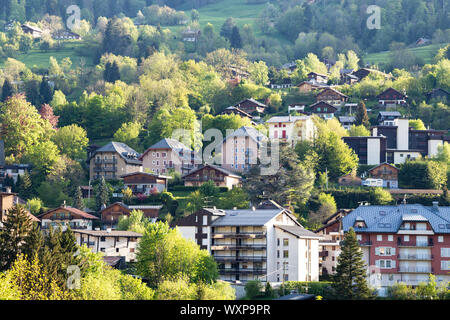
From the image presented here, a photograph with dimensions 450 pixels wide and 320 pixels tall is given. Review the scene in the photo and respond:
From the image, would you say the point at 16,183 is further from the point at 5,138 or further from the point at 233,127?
the point at 233,127

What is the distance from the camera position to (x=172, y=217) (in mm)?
96500

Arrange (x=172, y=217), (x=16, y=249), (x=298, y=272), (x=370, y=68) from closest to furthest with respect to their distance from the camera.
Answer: (x=16, y=249), (x=298, y=272), (x=172, y=217), (x=370, y=68)

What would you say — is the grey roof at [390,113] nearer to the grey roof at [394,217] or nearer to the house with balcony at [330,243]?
the house with balcony at [330,243]

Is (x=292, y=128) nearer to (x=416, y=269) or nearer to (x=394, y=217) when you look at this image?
(x=394, y=217)

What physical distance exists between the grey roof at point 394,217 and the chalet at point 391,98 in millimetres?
57505

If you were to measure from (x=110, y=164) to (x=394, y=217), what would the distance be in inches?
1678

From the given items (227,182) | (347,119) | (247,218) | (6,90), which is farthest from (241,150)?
(6,90)

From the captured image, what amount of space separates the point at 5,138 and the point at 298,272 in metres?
55.2

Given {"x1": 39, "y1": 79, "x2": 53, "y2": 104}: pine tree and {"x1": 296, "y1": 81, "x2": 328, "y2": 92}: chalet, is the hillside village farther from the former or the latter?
{"x1": 39, "y1": 79, "x2": 53, "y2": 104}: pine tree

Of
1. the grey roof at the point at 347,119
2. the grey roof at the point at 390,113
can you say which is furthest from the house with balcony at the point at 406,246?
the grey roof at the point at 390,113
